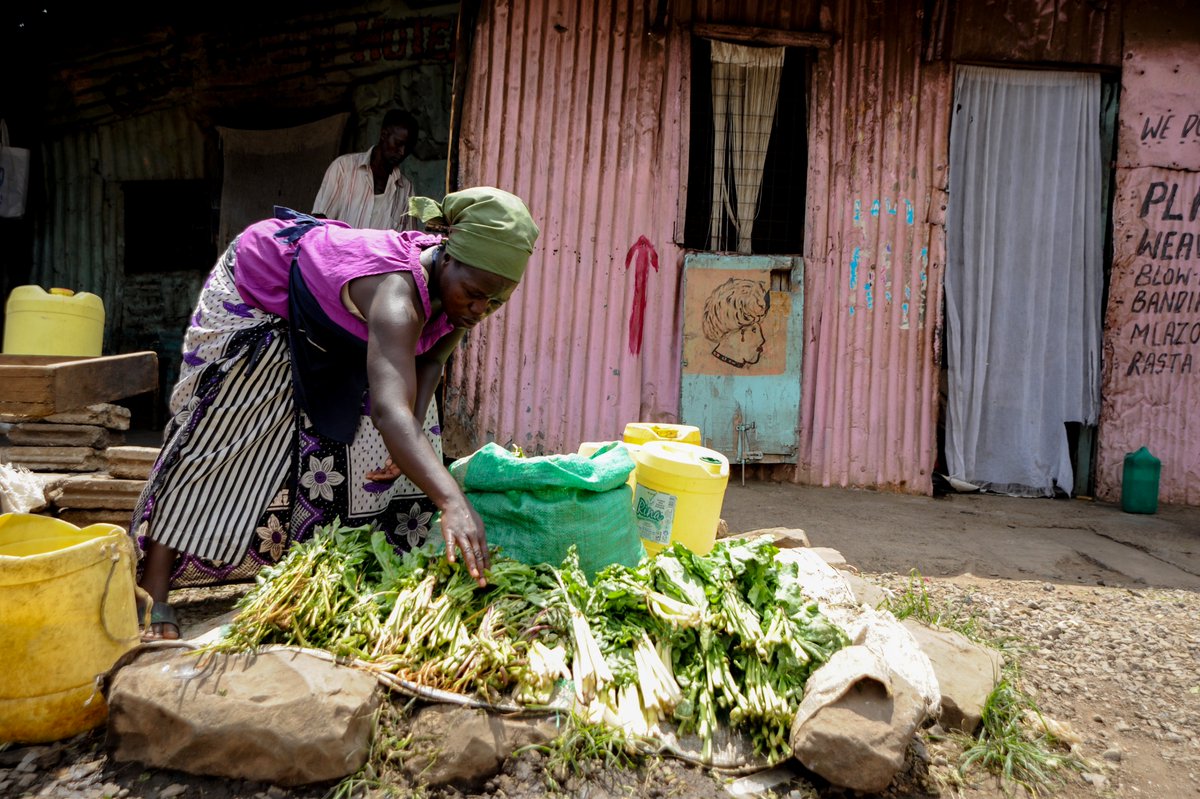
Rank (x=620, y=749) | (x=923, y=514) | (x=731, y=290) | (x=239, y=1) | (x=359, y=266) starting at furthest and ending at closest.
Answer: (x=239, y=1), (x=731, y=290), (x=923, y=514), (x=359, y=266), (x=620, y=749)

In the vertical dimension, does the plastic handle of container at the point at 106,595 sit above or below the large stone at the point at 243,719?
above

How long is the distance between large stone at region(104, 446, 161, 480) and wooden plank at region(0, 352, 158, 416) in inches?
25.4

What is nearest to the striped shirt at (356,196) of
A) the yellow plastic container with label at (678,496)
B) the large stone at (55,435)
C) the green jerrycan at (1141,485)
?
the large stone at (55,435)

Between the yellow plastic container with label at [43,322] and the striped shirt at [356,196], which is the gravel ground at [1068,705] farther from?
the striped shirt at [356,196]

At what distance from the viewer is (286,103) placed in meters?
7.05

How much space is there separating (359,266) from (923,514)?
13.9ft

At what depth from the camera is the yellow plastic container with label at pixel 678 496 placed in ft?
9.66

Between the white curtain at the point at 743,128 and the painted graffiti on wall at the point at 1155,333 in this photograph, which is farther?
the painted graffiti on wall at the point at 1155,333

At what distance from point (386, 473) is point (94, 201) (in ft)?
22.1

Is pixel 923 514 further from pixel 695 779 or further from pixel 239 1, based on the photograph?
pixel 239 1

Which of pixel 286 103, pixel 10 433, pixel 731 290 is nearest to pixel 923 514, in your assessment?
pixel 731 290

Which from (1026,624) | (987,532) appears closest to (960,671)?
(1026,624)

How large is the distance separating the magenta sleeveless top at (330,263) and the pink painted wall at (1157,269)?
5.67 metres

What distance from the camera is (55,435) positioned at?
4.02m
